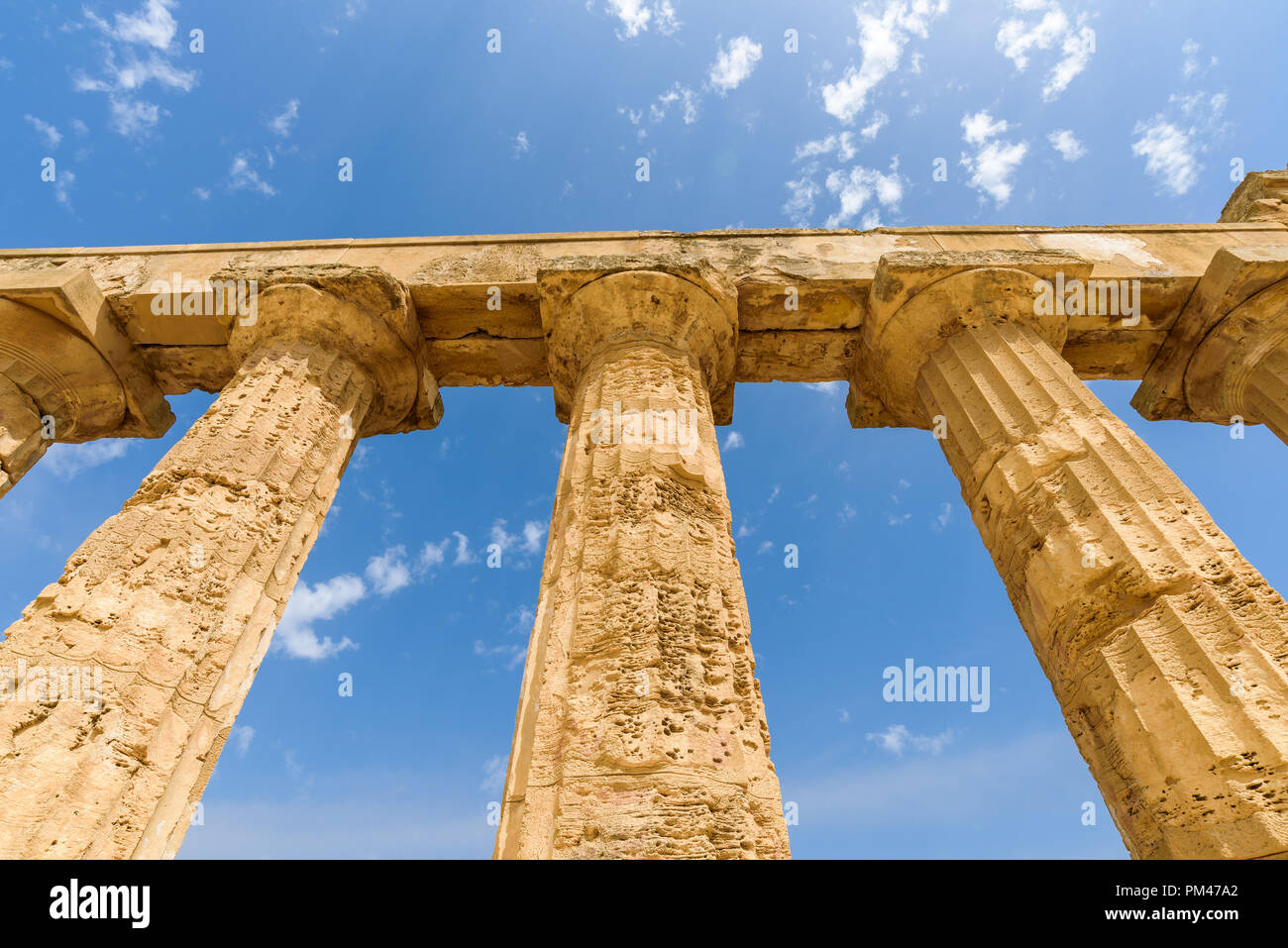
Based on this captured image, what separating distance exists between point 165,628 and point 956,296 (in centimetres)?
730

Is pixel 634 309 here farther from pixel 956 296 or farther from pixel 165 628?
pixel 165 628

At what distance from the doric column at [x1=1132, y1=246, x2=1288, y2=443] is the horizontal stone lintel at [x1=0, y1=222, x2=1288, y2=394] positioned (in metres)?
0.27

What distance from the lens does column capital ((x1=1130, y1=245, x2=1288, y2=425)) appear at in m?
7.62

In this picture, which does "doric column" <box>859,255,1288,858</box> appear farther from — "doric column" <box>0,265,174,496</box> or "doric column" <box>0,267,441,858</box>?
"doric column" <box>0,265,174,496</box>

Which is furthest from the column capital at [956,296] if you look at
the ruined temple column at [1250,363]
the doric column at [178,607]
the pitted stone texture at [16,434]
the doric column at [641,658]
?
the pitted stone texture at [16,434]

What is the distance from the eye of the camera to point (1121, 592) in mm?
4836

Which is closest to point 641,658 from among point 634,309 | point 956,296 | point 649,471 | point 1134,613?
point 649,471

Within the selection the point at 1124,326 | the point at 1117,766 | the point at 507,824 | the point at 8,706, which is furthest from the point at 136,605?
the point at 1124,326

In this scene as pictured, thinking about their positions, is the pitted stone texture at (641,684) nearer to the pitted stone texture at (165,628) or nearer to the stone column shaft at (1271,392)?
the pitted stone texture at (165,628)

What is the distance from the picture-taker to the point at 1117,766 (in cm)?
443

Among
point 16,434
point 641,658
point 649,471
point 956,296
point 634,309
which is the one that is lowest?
point 641,658

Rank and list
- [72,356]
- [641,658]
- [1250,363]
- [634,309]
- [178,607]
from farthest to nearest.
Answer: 1. [72,356]
2. [1250,363]
3. [634,309]
4. [178,607]
5. [641,658]
